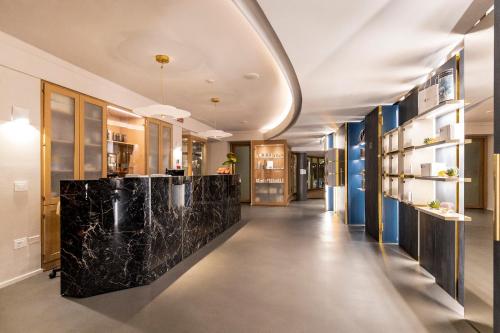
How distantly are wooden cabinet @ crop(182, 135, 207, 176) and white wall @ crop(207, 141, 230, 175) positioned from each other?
61 centimetres

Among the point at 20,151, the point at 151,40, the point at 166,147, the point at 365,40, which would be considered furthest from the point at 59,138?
the point at 365,40

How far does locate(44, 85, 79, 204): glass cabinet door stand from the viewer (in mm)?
4070

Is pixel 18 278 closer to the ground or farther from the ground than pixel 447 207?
closer to the ground

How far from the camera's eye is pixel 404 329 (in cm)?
248

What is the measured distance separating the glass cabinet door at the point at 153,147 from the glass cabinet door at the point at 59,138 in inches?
79.7

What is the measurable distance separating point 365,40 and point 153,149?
5327 mm

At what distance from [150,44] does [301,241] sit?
14.3 feet

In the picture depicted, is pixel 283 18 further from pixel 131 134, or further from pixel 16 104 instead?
pixel 131 134

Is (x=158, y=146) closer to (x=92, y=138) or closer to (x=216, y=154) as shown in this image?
(x=92, y=138)

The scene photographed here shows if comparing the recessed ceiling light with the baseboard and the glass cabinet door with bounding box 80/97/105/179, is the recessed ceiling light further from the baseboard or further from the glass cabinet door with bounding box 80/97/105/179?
the baseboard

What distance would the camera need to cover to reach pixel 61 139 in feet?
14.2

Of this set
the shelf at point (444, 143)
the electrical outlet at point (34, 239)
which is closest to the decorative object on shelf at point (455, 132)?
the shelf at point (444, 143)

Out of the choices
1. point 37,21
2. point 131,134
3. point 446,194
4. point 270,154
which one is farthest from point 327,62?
point 270,154

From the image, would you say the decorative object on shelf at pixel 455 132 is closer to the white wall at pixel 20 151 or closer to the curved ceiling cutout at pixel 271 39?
the curved ceiling cutout at pixel 271 39
